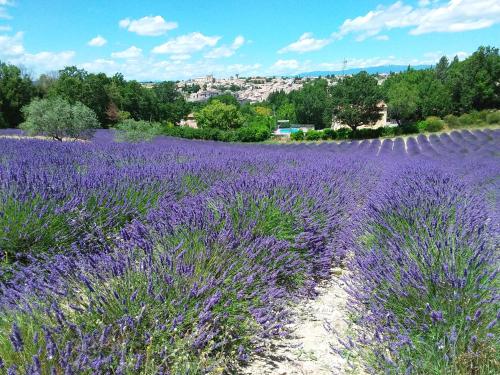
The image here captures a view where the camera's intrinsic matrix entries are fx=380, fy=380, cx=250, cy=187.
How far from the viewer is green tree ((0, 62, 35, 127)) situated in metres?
30.4

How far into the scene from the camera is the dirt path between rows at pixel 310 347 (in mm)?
2004

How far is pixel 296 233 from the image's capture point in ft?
10.9

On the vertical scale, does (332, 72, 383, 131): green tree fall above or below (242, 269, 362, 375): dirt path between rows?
above

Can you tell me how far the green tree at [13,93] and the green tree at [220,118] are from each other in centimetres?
2197

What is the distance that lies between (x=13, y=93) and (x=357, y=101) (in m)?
30.2

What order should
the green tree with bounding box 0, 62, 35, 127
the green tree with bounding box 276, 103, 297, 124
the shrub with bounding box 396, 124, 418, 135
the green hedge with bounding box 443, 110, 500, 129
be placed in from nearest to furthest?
the green tree with bounding box 0, 62, 35, 127, the green hedge with bounding box 443, 110, 500, 129, the shrub with bounding box 396, 124, 418, 135, the green tree with bounding box 276, 103, 297, 124

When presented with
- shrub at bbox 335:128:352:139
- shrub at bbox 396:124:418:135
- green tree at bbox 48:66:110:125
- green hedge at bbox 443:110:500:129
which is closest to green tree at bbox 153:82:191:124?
green tree at bbox 48:66:110:125

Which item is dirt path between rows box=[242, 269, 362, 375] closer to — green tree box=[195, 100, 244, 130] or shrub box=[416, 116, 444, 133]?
shrub box=[416, 116, 444, 133]

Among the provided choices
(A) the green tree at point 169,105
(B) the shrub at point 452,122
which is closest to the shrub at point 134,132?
(B) the shrub at point 452,122

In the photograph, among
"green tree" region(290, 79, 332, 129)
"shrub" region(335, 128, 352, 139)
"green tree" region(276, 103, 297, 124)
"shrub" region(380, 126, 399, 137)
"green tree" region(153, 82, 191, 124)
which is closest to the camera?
"shrub" region(335, 128, 352, 139)

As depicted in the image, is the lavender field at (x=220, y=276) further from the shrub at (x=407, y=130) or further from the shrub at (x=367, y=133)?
the shrub at (x=407, y=130)

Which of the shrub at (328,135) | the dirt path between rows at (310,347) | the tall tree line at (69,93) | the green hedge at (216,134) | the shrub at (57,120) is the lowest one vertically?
the shrub at (328,135)

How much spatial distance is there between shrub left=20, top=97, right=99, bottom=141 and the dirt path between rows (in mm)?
13518

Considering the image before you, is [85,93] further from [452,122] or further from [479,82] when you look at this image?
[479,82]
